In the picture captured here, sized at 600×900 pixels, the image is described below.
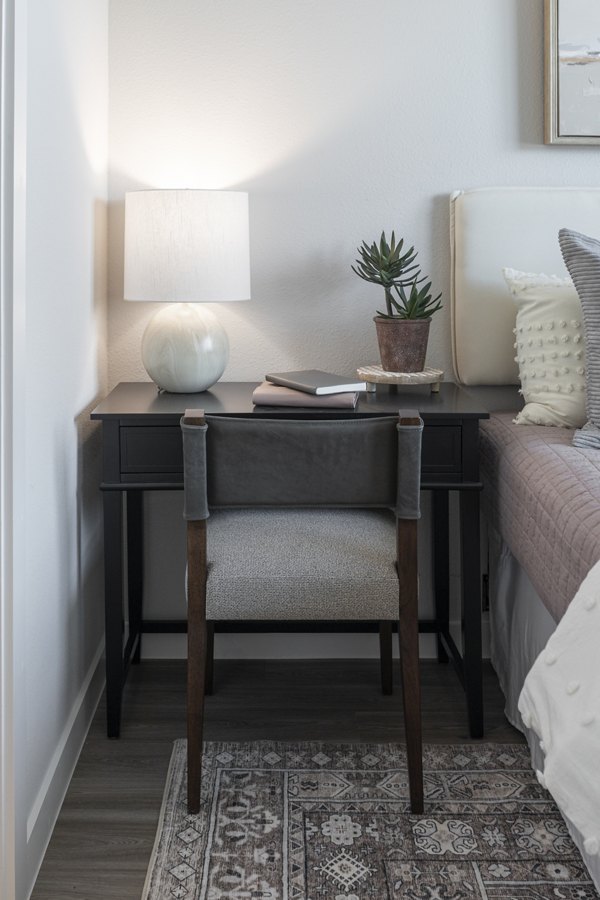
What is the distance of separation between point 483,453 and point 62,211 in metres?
1.14

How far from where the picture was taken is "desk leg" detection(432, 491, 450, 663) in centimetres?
253

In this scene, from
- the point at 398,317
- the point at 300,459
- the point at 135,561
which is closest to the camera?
the point at 300,459

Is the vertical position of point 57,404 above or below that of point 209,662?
above

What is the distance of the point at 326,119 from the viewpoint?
2.55m

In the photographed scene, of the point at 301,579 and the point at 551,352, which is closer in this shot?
the point at 301,579

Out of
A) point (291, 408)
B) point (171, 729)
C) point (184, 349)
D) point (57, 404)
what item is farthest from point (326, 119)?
point (171, 729)

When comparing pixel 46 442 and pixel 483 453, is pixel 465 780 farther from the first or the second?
pixel 46 442

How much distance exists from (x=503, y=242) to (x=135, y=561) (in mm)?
1293

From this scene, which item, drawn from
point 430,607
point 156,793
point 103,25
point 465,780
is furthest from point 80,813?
point 103,25

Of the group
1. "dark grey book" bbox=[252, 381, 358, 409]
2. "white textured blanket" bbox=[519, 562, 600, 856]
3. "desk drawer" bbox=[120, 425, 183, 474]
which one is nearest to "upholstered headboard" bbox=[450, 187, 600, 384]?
"dark grey book" bbox=[252, 381, 358, 409]

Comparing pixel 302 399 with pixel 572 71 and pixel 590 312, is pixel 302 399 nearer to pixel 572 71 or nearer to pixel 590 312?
pixel 590 312

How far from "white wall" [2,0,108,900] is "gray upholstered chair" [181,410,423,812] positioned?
0.93 ft

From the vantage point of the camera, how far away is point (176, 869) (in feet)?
5.68

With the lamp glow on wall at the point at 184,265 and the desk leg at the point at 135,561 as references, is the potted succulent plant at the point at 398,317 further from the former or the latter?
the desk leg at the point at 135,561
